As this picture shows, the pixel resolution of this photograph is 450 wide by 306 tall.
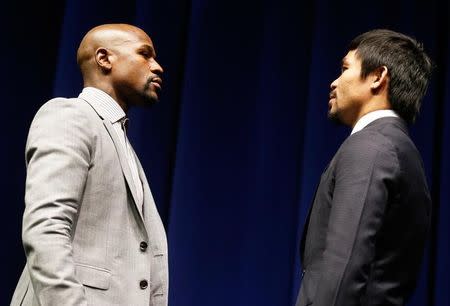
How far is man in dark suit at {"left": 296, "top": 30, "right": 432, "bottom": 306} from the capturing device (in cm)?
118

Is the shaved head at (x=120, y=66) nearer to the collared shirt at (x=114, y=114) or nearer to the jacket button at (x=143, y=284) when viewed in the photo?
the collared shirt at (x=114, y=114)

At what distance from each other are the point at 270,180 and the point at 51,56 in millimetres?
785

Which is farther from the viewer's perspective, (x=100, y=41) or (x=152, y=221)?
(x=100, y=41)

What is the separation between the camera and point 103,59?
1571 mm

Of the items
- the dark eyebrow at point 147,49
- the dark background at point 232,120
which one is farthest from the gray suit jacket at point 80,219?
the dark background at point 232,120

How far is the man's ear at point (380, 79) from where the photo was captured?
4.57ft

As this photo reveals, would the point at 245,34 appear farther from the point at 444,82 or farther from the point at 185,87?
the point at 444,82

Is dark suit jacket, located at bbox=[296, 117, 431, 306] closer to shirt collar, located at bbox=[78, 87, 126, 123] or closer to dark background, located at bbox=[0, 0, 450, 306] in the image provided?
shirt collar, located at bbox=[78, 87, 126, 123]

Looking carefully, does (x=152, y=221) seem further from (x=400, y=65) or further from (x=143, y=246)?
(x=400, y=65)

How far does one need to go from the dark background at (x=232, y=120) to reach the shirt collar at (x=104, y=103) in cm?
75

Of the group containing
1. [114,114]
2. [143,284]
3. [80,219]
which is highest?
[114,114]

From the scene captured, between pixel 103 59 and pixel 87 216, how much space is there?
40cm

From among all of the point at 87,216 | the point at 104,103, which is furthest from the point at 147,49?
the point at 87,216

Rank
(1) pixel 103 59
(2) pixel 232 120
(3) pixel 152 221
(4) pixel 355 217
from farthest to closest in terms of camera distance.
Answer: (2) pixel 232 120, (1) pixel 103 59, (3) pixel 152 221, (4) pixel 355 217
